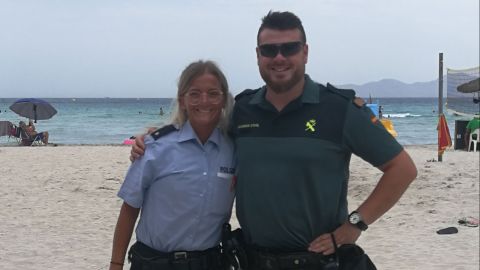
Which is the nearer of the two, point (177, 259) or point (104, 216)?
point (177, 259)

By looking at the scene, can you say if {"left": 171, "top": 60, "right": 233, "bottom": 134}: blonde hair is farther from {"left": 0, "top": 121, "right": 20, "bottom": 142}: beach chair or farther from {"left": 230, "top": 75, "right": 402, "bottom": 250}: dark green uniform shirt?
{"left": 0, "top": 121, "right": 20, "bottom": 142}: beach chair

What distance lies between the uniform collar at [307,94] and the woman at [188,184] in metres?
0.17

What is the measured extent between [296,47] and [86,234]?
5.25m

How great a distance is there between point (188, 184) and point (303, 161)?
0.52 metres

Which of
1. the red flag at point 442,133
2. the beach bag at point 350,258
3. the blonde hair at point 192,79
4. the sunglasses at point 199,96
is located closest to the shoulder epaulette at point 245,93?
the blonde hair at point 192,79

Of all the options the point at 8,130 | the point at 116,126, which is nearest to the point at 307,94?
the point at 8,130

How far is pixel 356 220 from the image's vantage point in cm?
230

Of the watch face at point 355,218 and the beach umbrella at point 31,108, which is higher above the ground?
the watch face at point 355,218

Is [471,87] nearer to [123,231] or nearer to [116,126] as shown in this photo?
[123,231]

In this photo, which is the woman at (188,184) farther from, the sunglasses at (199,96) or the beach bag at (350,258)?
the beach bag at (350,258)

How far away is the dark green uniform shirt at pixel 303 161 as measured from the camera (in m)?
2.26

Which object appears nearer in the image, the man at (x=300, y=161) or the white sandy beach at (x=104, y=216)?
the man at (x=300, y=161)

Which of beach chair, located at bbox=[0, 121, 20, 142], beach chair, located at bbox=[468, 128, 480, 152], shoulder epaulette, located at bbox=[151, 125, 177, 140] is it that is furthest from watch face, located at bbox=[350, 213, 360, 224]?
beach chair, located at bbox=[0, 121, 20, 142]

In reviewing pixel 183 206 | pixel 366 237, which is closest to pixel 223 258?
pixel 183 206
